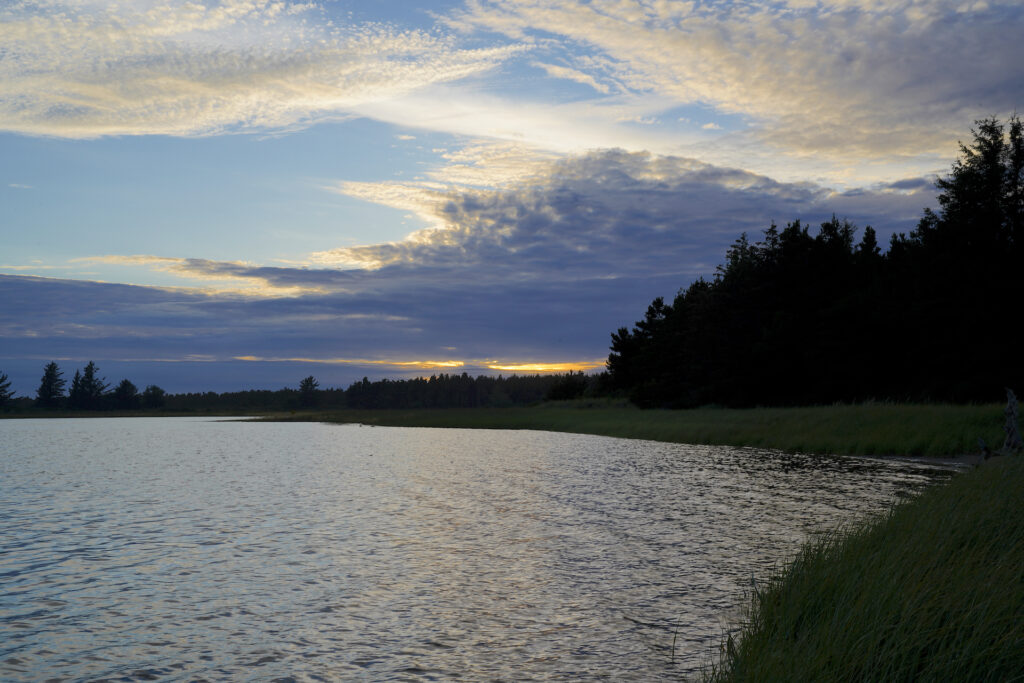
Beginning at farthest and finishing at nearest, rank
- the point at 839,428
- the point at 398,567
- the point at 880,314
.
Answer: the point at 880,314, the point at 839,428, the point at 398,567

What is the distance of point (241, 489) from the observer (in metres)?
28.2

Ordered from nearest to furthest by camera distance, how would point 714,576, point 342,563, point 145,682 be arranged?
point 145,682 < point 714,576 < point 342,563

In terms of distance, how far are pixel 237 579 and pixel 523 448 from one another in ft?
114

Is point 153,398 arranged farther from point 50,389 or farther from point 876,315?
point 876,315

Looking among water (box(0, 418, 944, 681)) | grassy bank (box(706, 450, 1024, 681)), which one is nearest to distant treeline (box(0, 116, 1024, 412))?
water (box(0, 418, 944, 681))

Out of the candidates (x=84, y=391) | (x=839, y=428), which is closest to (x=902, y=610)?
(x=839, y=428)

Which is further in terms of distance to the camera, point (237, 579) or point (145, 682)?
point (237, 579)

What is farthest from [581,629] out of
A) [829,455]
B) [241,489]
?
[829,455]

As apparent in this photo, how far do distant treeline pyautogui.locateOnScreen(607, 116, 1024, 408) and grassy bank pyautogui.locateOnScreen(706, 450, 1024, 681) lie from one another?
48.3 m

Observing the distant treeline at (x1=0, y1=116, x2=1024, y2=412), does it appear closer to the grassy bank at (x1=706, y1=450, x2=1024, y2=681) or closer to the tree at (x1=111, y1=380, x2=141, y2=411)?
the grassy bank at (x1=706, y1=450, x2=1024, y2=681)

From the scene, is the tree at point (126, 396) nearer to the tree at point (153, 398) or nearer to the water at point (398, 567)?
the tree at point (153, 398)

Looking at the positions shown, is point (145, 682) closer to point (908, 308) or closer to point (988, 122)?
point (908, 308)

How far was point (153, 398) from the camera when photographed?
623 feet

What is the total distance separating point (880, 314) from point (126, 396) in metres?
176
